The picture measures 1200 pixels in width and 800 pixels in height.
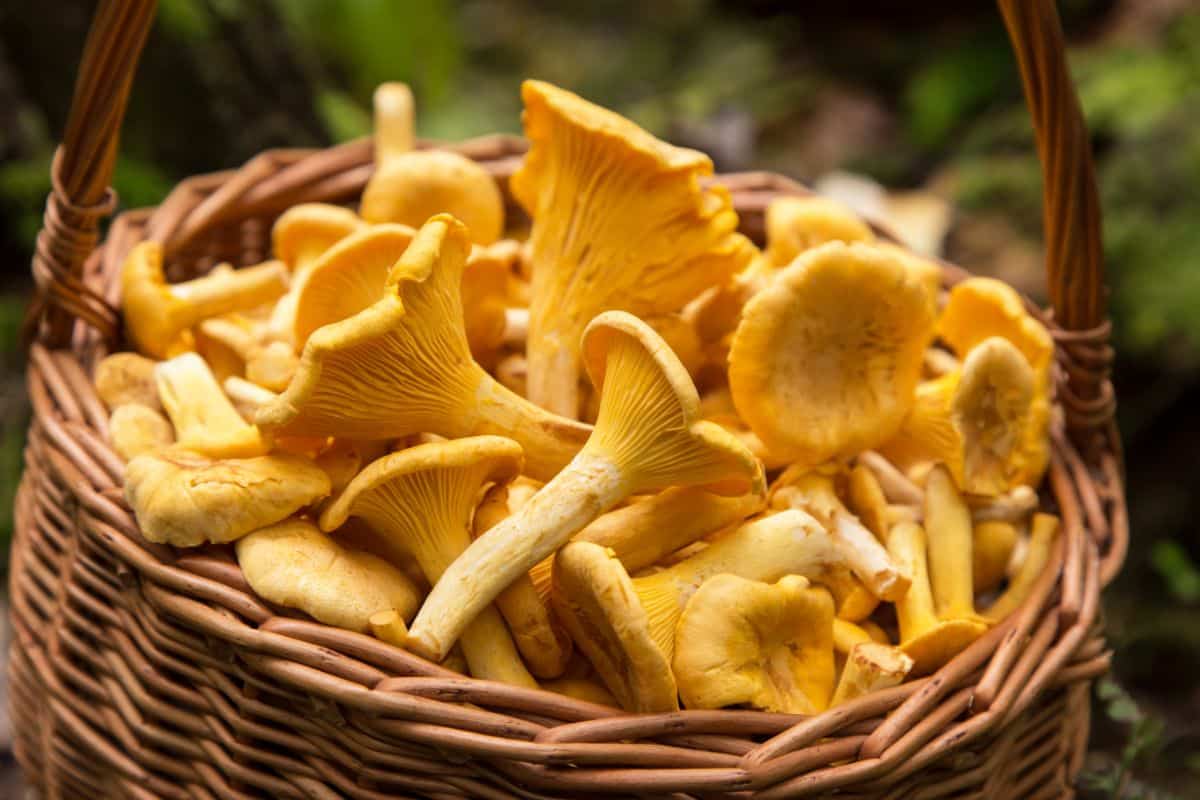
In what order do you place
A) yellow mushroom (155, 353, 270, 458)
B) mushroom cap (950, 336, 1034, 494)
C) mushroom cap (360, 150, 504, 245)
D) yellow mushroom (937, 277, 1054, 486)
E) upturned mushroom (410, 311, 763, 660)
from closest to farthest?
upturned mushroom (410, 311, 763, 660)
yellow mushroom (155, 353, 270, 458)
mushroom cap (950, 336, 1034, 494)
yellow mushroom (937, 277, 1054, 486)
mushroom cap (360, 150, 504, 245)

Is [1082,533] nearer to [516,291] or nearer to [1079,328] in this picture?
[1079,328]

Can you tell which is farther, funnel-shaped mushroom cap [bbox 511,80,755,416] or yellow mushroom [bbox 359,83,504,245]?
yellow mushroom [bbox 359,83,504,245]

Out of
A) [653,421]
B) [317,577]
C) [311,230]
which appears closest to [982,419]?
[653,421]

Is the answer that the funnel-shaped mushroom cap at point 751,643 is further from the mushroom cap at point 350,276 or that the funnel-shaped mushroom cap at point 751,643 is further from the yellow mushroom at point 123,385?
the yellow mushroom at point 123,385

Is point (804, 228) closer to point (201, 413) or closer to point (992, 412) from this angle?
point (992, 412)

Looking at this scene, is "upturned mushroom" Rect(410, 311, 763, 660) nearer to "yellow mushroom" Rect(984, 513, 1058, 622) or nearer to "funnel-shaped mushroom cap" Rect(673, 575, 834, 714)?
"funnel-shaped mushroom cap" Rect(673, 575, 834, 714)

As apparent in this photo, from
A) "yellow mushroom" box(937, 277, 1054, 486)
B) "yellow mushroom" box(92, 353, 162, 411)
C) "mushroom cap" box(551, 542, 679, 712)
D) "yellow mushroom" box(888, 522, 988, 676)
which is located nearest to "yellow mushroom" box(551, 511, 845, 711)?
"mushroom cap" box(551, 542, 679, 712)
